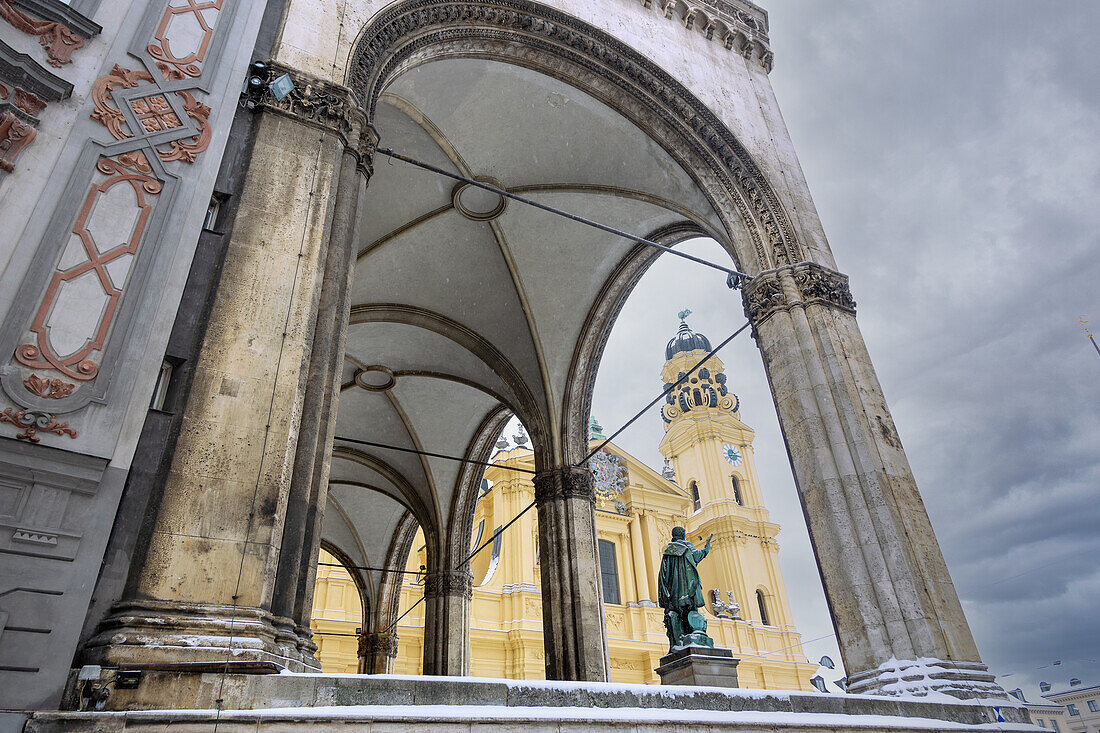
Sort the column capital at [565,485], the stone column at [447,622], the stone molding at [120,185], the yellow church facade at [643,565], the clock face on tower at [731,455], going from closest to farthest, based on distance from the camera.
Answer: the stone molding at [120,185] < the column capital at [565,485] < the stone column at [447,622] < the yellow church facade at [643,565] < the clock face on tower at [731,455]

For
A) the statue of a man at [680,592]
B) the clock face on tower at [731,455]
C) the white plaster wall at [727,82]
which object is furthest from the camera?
the clock face on tower at [731,455]

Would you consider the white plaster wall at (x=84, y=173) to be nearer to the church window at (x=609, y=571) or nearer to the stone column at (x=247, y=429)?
the stone column at (x=247, y=429)

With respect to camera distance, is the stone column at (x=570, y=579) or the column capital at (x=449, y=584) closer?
the stone column at (x=570, y=579)

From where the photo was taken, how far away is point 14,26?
371 centimetres

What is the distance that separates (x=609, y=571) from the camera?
21438 mm

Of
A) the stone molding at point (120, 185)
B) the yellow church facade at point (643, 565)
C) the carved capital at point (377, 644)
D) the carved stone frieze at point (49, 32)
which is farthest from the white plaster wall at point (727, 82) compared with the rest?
the carved capital at point (377, 644)

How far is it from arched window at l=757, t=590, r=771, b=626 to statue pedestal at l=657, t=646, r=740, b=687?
19437mm

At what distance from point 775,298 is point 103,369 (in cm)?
559

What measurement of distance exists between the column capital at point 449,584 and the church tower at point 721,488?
1068 centimetres

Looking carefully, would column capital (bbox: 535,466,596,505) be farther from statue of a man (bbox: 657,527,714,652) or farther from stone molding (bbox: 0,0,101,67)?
stone molding (bbox: 0,0,101,67)

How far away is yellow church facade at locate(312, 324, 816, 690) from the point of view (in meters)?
18.2

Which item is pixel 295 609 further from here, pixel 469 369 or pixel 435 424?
pixel 435 424

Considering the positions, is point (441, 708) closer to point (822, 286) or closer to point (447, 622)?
point (822, 286)

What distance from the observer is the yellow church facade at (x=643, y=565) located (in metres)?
18.2
